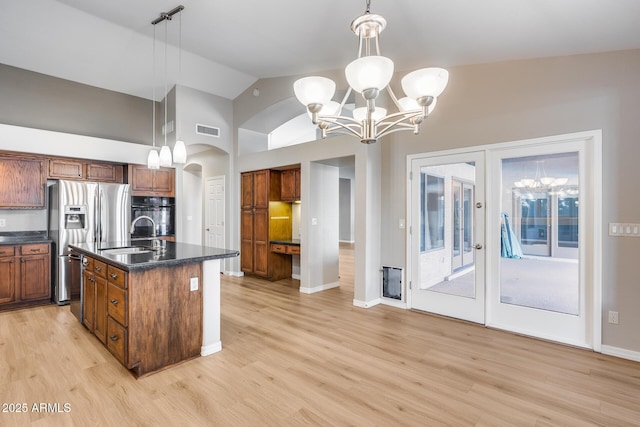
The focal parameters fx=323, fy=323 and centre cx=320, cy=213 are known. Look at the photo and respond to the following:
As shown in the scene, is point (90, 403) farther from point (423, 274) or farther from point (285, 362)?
point (423, 274)

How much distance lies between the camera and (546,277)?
11.3ft

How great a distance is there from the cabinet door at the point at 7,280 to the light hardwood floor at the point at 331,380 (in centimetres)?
80

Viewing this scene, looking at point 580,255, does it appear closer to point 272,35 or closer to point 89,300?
point 272,35

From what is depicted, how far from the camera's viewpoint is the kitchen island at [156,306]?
2.59m

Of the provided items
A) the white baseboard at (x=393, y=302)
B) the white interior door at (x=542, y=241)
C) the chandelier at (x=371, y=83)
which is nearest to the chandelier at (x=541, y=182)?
the white interior door at (x=542, y=241)

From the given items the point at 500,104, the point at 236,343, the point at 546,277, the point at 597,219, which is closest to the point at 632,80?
the point at 500,104

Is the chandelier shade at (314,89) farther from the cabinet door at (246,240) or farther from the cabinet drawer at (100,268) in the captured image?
the cabinet door at (246,240)

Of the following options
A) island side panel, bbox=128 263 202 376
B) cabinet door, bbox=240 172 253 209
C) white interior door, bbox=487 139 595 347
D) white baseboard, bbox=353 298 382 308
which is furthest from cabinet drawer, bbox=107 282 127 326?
white interior door, bbox=487 139 595 347

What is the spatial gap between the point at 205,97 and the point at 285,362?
201 inches

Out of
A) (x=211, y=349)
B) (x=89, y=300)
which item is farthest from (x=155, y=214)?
(x=211, y=349)

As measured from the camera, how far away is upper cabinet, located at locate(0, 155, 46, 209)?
177 inches

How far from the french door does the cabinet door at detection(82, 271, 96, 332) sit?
12.3ft

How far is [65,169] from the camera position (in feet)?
16.3

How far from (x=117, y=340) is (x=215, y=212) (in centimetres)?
432
